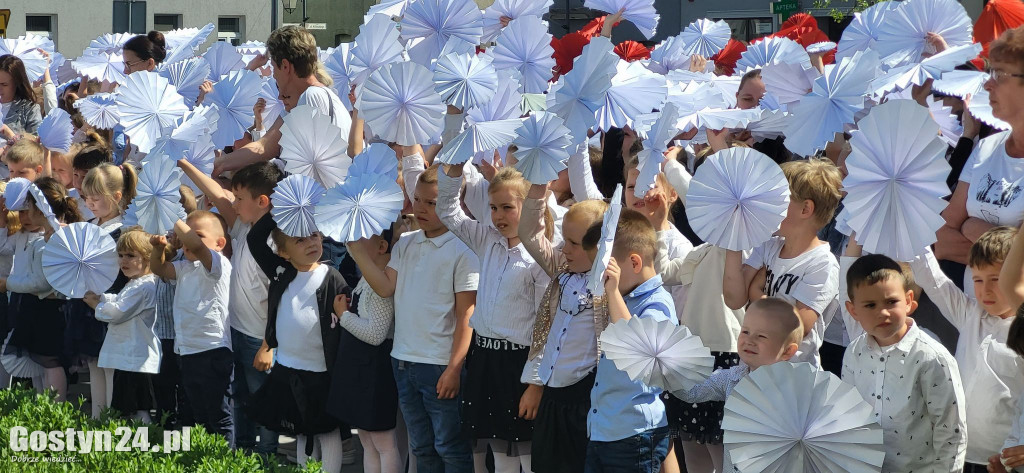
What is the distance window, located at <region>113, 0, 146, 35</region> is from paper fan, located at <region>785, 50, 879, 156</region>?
618 inches

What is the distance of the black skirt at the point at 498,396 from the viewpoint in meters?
4.86

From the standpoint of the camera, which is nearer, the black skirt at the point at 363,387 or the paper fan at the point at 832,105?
the paper fan at the point at 832,105

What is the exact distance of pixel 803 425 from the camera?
3.40 meters

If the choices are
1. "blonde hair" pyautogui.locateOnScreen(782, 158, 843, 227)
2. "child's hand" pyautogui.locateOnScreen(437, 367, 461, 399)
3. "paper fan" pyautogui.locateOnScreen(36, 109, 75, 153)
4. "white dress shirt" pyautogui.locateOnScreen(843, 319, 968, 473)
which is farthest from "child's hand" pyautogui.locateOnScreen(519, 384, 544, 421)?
"paper fan" pyautogui.locateOnScreen(36, 109, 75, 153)

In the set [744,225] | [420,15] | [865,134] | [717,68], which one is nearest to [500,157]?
[420,15]

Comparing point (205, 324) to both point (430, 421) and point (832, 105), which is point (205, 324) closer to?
point (430, 421)

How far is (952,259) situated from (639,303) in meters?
1.14

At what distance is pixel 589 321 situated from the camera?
4.48m

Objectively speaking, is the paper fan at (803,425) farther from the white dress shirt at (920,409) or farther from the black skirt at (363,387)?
the black skirt at (363,387)

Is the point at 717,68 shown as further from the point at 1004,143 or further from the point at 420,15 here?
the point at 1004,143

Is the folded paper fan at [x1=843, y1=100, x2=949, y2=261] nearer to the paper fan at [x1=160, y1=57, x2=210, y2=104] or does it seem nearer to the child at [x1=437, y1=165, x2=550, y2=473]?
the child at [x1=437, y1=165, x2=550, y2=473]

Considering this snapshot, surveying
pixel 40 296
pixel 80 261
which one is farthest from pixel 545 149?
pixel 40 296

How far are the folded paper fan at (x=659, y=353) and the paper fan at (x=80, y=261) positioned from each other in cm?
337

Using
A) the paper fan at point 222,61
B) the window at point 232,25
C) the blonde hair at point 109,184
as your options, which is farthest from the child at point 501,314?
the window at point 232,25
